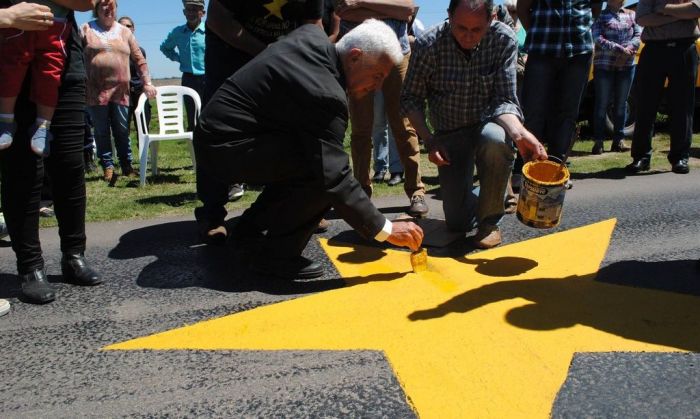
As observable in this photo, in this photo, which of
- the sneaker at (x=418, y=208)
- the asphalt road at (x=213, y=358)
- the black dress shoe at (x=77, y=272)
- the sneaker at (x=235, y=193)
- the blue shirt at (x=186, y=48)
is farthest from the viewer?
the blue shirt at (x=186, y=48)

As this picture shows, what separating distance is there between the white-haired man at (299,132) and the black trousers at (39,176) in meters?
0.63

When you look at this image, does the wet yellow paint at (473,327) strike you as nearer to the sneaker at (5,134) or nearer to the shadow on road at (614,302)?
the shadow on road at (614,302)

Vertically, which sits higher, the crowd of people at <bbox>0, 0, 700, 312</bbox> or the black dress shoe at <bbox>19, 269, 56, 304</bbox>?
the crowd of people at <bbox>0, 0, 700, 312</bbox>

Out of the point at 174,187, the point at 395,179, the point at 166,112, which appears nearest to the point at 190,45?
the point at 166,112

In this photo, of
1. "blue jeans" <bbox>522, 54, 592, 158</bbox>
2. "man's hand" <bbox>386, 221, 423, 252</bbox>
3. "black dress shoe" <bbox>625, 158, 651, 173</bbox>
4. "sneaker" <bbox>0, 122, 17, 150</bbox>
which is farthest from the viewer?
"black dress shoe" <bbox>625, 158, 651, 173</bbox>

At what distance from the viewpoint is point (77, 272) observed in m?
3.43

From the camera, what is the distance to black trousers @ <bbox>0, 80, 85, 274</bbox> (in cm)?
307

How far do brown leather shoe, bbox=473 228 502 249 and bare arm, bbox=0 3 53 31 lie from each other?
263cm

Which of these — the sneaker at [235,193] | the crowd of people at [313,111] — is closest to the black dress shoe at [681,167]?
the crowd of people at [313,111]

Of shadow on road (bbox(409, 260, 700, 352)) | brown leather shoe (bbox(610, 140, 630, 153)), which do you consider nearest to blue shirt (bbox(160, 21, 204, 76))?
brown leather shoe (bbox(610, 140, 630, 153))

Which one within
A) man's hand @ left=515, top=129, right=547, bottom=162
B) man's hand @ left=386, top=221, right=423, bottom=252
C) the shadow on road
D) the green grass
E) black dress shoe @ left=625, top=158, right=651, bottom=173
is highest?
man's hand @ left=515, top=129, right=547, bottom=162

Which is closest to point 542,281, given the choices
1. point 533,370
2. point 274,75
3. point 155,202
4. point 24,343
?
point 533,370

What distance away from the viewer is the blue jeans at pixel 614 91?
815 cm

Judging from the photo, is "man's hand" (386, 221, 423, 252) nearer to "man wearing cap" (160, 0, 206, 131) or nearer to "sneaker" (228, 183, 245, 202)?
"sneaker" (228, 183, 245, 202)
